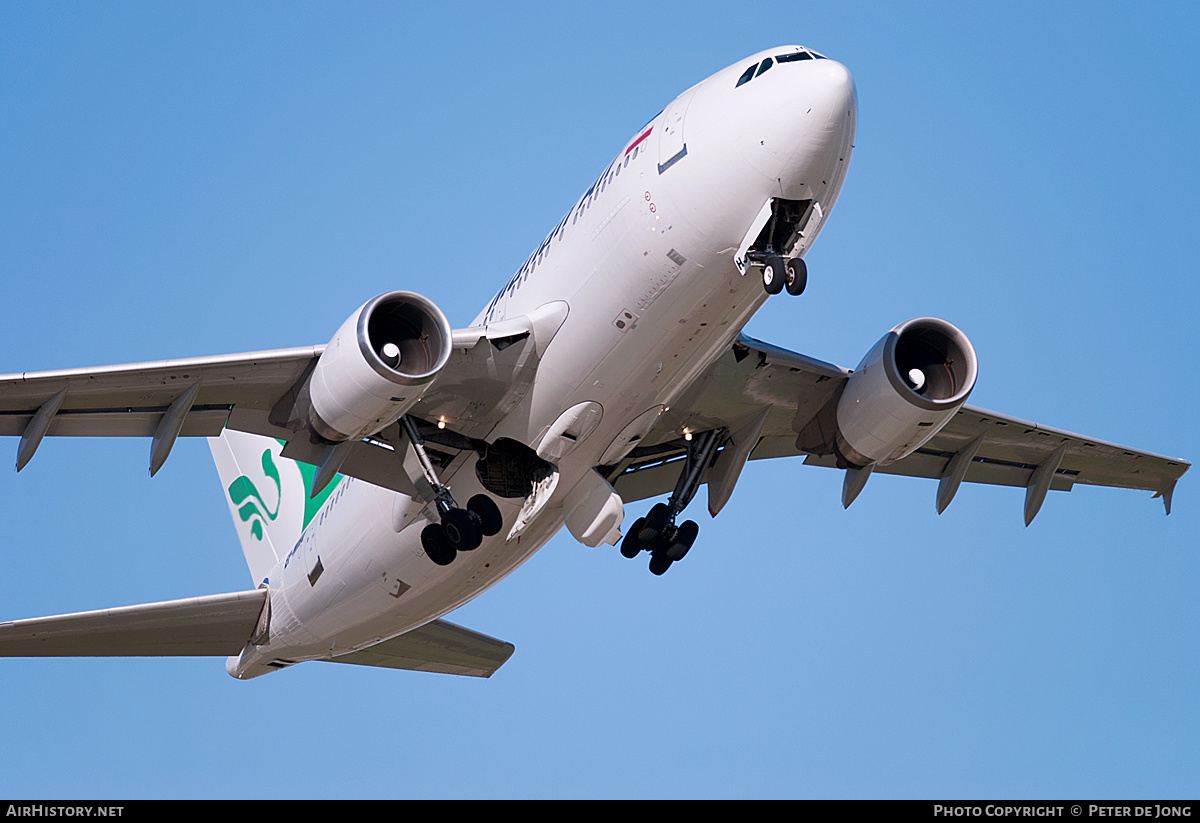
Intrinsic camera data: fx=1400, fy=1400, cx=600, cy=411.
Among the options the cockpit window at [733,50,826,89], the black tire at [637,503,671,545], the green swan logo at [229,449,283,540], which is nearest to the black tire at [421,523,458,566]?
the black tire at [637,503,671,545]

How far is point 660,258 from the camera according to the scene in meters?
15.7

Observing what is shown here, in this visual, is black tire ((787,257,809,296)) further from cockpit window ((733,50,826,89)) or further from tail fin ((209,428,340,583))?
tail fin ((209,428,340,583))

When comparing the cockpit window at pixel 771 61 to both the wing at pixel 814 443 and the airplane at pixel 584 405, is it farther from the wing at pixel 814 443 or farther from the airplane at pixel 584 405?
the wing at pixel 814 443

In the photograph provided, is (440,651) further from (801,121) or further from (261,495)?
(801,121)

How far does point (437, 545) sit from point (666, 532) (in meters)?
3.28

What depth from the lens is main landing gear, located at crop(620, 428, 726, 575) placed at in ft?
64.1

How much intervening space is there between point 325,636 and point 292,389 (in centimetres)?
549

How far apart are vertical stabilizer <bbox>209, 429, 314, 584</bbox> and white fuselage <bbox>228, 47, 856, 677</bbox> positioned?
5.76 m

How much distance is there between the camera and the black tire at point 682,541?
1956cm

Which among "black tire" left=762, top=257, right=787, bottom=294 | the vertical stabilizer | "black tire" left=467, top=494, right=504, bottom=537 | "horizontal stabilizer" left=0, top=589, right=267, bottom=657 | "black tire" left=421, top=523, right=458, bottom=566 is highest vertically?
the vertical stabilizer

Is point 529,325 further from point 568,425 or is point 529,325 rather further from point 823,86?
point 823,86

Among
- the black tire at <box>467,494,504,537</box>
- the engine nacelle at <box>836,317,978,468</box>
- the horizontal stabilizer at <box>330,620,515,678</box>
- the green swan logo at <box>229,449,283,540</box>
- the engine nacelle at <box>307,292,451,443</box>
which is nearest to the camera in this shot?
the engine nacelle at <box>307,292,451,443</box>

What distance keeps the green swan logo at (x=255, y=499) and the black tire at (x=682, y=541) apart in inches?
334

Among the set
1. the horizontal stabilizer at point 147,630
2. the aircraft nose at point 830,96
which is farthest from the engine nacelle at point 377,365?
the horizontal stabilizer at point 147,630
